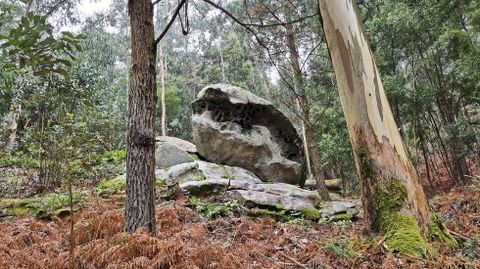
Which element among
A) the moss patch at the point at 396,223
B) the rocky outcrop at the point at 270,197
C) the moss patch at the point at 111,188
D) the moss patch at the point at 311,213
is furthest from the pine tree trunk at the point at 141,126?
the moss patch at the point at 111,188

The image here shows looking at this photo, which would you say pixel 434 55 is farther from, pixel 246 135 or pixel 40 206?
pixel 40 206

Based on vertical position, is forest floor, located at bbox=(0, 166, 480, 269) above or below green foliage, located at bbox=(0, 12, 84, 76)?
below

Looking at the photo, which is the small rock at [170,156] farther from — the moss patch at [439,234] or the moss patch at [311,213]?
the moss patch at [439,234]

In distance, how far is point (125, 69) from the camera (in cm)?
3362

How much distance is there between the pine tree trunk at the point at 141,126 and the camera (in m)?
3.29

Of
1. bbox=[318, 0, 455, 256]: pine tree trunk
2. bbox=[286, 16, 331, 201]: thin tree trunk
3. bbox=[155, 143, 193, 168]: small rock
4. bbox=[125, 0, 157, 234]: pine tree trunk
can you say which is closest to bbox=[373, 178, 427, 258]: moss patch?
bbox=[318, 0, 455, 256]: pine tree trunk

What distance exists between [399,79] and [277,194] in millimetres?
7180

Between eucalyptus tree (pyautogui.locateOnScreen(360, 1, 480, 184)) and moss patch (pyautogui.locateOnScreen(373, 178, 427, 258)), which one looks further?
eucalyptus tree (pyautogui.locateOnScreen(360, 1, 480, 184))

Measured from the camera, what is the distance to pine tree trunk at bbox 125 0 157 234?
3287 millimetres

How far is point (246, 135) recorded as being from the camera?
9.62m

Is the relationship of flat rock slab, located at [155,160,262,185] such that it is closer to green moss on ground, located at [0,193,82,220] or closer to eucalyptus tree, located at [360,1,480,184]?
green moss on ground, located at [0,193,82,220]

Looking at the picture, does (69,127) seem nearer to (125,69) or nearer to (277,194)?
A: (277,194)

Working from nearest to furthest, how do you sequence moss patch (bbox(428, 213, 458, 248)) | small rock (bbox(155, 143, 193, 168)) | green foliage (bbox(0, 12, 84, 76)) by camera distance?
green foliage (bbox(0, 12, 84, 76)), moss patch (bbox(428, 213, 458, 248)), small rock (bbox(155, 143, 193, 168))

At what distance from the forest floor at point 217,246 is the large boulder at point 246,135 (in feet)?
14.9
